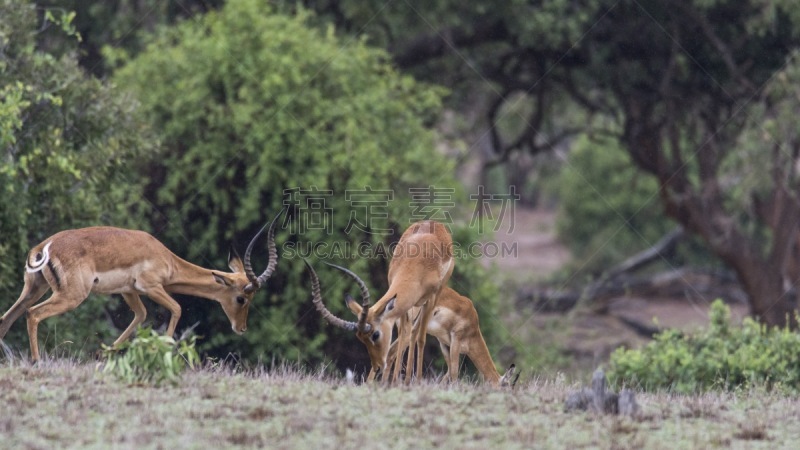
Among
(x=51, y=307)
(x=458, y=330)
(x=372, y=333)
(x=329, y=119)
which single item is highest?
(x=329, y=119)

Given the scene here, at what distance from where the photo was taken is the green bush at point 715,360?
11.6 metres

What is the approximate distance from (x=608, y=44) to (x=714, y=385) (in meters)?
8.49

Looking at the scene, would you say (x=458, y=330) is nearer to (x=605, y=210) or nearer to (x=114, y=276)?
(x=114, y=276)

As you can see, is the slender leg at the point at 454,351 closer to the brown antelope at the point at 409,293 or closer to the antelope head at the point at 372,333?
the brown antelope at the point at 409,293

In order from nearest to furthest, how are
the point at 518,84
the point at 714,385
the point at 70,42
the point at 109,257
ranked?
the point at 109,257 < the point at 714,385 < the point at 70,42 < the point at 518,84

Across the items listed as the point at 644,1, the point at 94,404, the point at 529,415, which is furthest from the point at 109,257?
the point at 644,1

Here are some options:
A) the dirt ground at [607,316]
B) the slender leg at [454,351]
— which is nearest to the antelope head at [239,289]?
the slender leg at [454,351]

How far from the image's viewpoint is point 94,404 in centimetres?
740

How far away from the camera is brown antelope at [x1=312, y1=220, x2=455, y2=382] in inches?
364

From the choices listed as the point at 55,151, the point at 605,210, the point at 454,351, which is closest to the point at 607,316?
the point at 605,210

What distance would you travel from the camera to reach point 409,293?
31.3 feet

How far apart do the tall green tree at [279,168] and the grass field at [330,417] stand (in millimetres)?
5185

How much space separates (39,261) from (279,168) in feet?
16.2

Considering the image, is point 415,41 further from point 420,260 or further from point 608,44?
point 420,260
